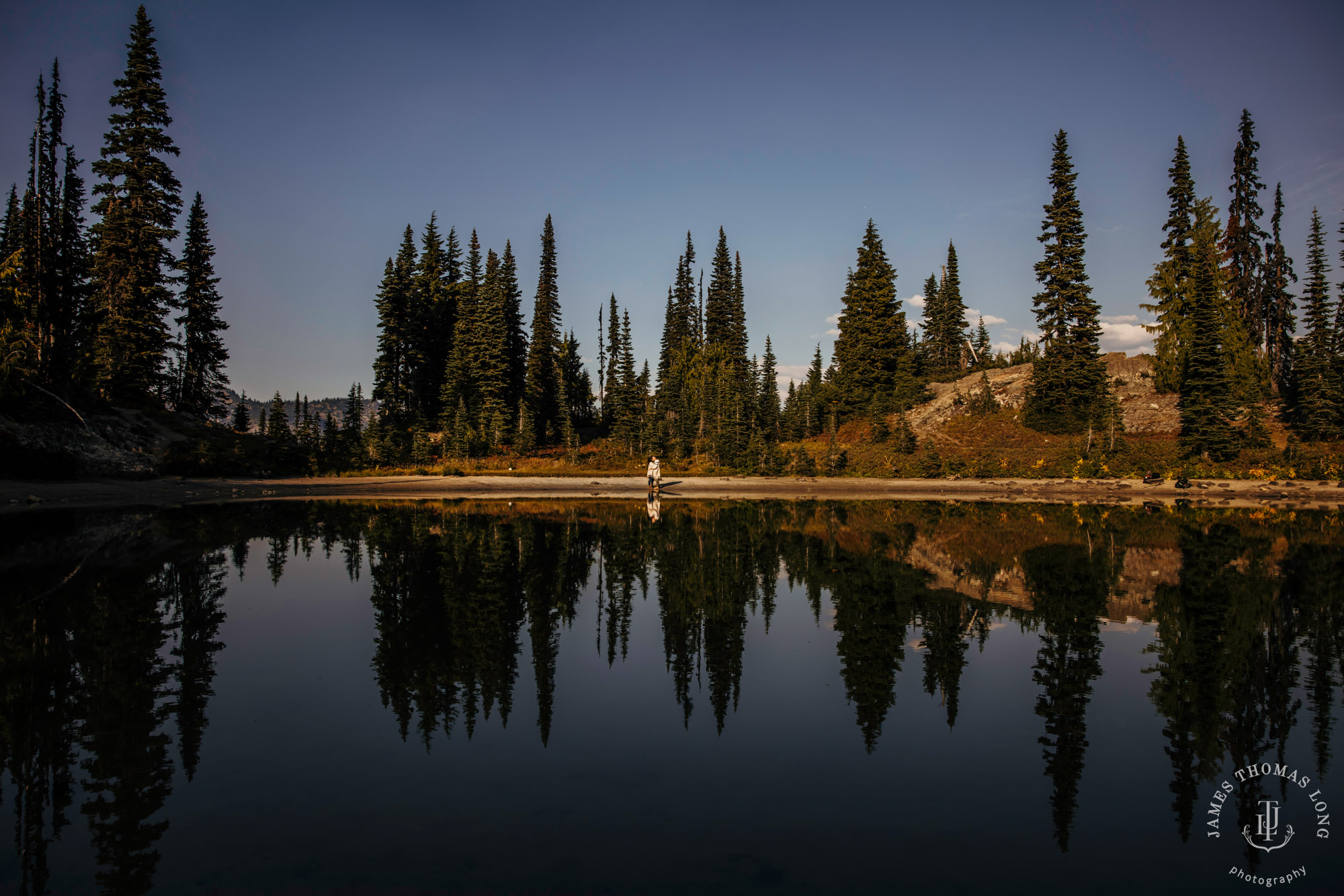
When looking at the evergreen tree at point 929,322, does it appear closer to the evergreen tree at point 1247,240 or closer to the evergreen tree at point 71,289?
the evergreen tree at point 1247,240

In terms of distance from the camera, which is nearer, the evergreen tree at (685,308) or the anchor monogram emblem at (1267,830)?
the anchor monogram emblem at (1267,830)

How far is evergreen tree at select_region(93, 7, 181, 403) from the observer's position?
4162 centimetres

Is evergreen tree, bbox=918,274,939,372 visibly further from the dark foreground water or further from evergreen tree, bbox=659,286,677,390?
the dark foreground water

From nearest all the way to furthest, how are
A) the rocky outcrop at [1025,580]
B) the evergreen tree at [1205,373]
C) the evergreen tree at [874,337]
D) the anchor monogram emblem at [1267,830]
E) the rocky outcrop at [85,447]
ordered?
the anchor monogram emblem at [1267,830]
the rocky outcrop at [1025,580]
the rocky outcrop at [85,447]
the evergreen tree at [1205,373]
the evergreen tree at [874,337]

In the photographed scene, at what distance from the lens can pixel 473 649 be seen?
8594mm

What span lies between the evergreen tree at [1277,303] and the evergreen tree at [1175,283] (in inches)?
310

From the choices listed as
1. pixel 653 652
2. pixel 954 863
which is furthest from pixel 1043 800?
pixel 653 652

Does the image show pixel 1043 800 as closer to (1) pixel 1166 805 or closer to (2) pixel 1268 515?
(1) pixel 1166 805

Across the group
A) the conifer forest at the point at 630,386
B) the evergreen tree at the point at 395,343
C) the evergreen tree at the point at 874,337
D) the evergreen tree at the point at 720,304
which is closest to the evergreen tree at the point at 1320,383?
the conifer forest at the point at 630,386

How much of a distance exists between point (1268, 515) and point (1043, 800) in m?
29.5

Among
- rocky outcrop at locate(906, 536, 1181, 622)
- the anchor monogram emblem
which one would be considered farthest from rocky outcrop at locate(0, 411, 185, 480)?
the anchor monogram emblem

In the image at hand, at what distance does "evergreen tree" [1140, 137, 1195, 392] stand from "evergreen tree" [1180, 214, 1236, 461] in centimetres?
64

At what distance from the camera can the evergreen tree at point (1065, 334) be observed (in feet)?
147

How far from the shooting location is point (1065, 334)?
46469 mm
